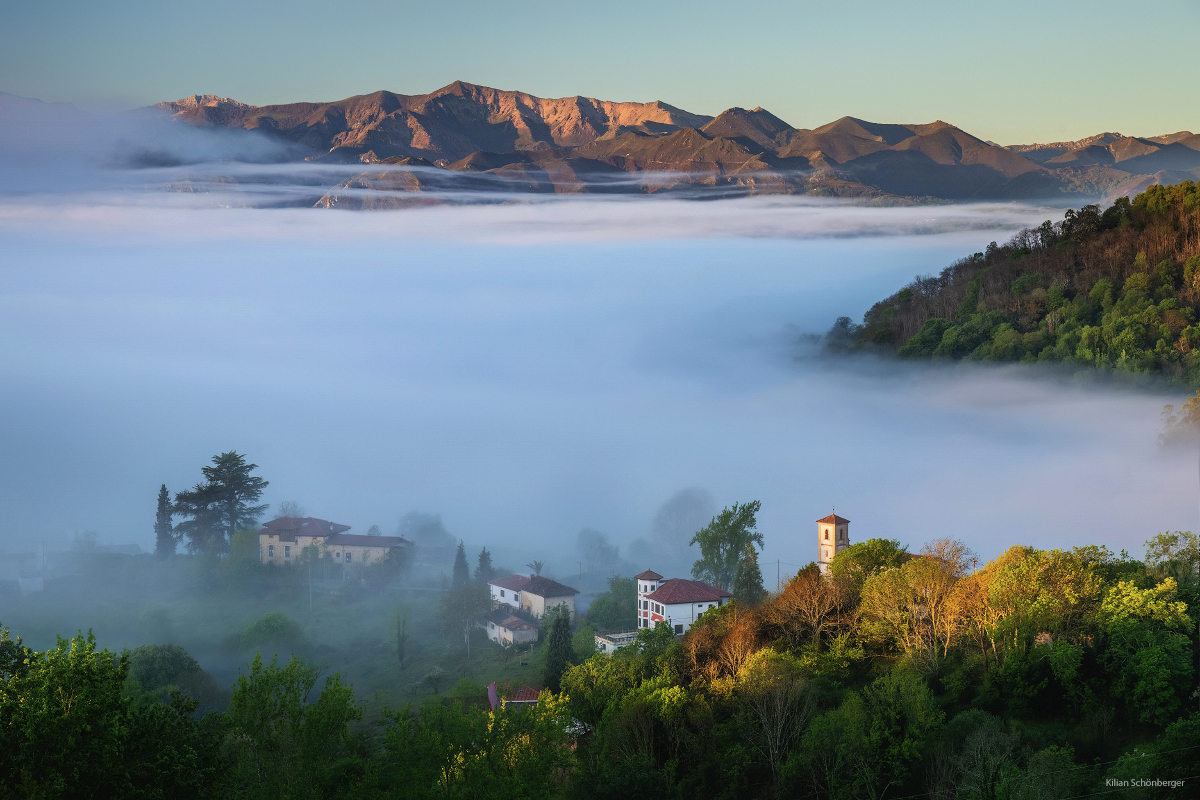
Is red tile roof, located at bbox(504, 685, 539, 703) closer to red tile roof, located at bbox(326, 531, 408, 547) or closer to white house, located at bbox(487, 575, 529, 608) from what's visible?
white house, located at bbox(487, 575, 529, 608)

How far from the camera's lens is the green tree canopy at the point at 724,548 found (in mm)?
57312

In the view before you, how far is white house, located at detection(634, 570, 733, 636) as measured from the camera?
170 ft

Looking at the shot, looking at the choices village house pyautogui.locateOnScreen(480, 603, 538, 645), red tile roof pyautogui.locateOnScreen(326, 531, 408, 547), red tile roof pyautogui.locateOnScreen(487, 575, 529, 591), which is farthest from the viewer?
red tile roof pyautogui.locateOnScreen(326, 531, 408, 547)

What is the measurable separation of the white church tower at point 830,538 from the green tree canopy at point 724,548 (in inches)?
437

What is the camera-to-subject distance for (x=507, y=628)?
6131 centimetres

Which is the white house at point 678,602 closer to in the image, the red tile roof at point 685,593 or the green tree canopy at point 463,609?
the red tile roof at point 685,593

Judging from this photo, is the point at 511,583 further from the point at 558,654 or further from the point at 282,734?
the point at 282,734

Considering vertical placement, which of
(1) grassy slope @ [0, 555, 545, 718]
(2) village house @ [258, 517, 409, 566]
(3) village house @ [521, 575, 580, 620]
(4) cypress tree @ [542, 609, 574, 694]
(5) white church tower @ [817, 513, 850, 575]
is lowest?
(1) grassy slope @ [0, 555, 545, 718]

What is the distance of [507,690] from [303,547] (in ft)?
154

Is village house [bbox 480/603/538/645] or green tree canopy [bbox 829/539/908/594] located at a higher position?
green tree canopy [bbox 829/539/908/594]

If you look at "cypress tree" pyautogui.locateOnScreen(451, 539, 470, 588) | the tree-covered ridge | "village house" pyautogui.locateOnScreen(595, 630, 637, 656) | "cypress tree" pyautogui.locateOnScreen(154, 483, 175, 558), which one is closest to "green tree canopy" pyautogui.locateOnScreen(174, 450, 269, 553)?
"cypress tree" pyautogui.locateOnScreen(154, 483, 175, 558)

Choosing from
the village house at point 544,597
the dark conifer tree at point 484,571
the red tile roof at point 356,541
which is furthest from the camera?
the red tile roof at point 356,541

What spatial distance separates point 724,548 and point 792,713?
25.0 metres

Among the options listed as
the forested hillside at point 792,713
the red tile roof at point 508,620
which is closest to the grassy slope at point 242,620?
the red tile roof at point 508,620
